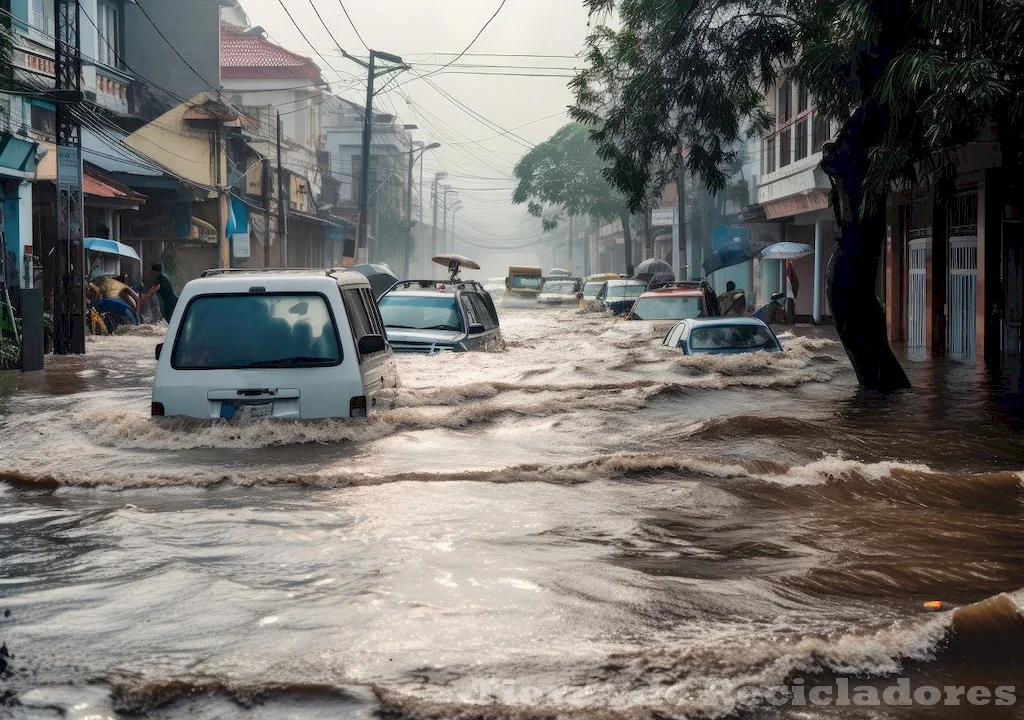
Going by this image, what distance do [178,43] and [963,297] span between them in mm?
30040

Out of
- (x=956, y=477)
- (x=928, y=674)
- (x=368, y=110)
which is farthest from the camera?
(x=368, y=110)

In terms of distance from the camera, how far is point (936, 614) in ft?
17.9

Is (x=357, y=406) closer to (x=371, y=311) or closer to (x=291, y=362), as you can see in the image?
(x=291, y=362)

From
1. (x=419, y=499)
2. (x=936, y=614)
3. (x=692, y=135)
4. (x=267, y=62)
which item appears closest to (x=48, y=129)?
(x=692, y=135)

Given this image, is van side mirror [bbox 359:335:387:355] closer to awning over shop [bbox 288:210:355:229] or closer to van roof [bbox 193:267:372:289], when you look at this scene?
van roof [bbox 193:267:372:289]

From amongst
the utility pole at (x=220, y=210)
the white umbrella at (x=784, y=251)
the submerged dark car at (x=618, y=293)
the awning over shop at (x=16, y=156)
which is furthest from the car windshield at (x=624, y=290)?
the awning over shop at (x=16, y=156)

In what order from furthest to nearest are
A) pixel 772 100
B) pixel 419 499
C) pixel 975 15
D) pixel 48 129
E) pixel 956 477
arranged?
pixel 772 100 < pixel 48 129 < pixel 975 15 < pixel 956 477 < pixel 419 499

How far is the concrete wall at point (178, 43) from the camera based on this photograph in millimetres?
41469

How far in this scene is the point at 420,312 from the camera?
17.3m

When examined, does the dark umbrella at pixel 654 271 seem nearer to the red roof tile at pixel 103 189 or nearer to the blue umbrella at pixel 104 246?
the red roof tile at pixel 103 189

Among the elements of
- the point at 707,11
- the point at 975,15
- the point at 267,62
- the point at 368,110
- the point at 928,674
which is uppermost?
the point at 267,62

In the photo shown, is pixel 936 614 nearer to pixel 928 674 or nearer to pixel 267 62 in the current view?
pixel 928 674

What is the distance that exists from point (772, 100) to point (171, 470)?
30.7m

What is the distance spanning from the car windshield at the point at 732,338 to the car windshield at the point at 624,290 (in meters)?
20.4
